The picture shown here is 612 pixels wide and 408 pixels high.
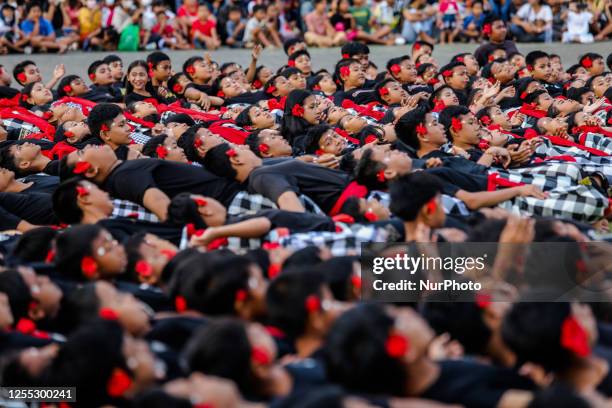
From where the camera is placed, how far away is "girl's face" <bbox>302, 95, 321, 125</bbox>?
6703 mm

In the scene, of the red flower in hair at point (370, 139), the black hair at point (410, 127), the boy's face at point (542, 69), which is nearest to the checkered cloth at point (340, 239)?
the black hair at point (410, 127)

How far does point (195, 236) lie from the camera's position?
14.4 feet

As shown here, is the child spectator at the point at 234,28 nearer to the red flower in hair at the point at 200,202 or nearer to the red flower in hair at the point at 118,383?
the red flower in hair at the point at 200,202

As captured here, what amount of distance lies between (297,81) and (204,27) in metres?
5.45

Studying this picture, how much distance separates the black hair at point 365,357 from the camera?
2.69 metres

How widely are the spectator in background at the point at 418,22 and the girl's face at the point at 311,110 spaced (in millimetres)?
7015

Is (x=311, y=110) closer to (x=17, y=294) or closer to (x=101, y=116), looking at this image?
(x=101, y=116)

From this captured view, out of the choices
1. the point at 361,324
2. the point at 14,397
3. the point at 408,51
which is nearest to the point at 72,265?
the point at 14,397

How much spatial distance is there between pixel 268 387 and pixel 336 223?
1.83 metres

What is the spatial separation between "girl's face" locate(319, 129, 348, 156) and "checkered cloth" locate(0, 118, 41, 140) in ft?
8.08

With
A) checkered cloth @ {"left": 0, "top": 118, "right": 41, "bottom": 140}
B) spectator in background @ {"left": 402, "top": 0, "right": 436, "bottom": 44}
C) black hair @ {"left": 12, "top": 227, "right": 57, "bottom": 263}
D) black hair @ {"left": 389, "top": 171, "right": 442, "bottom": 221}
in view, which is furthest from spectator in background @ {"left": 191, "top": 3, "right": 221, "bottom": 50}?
black hair @ {"left": 389, "top": 171, "right": 442, "bottom": 221}

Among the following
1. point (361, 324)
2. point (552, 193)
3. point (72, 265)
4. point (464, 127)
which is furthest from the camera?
point (464, 127)

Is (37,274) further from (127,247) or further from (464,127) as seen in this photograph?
(464,127)

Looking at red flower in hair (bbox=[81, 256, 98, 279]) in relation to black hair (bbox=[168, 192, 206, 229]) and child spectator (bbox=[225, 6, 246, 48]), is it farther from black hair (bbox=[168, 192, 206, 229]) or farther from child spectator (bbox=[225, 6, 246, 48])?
child spectator (bbox=[225, 6, 246, 48])
